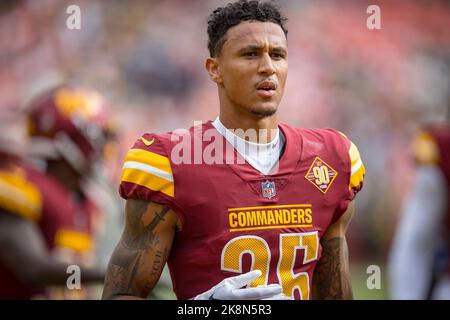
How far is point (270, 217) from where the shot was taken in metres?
2.53

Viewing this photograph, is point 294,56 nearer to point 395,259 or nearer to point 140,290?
point 395,259

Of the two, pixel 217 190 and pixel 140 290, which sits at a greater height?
pixel 217 190

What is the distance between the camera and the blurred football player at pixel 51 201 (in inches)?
156

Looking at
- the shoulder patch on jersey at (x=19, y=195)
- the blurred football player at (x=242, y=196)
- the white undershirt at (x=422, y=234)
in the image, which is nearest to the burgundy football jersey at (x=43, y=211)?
the shoulder patch on jersey at (x=19, y=195)

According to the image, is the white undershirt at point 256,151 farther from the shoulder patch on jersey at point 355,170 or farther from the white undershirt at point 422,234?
the white undershirt at point 422,234

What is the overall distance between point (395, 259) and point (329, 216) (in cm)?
343

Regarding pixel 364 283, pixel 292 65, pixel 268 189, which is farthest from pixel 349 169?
pixel 292 65

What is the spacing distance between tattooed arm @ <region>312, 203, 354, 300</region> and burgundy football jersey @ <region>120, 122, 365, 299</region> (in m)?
0.06

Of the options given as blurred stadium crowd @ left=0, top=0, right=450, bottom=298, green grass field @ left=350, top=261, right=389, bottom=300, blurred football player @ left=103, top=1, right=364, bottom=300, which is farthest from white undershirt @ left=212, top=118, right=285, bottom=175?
blurred stadium crowd @ left=0, top=0, right=450, bottom=298

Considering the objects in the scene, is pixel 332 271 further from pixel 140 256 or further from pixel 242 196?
pixel 140 256

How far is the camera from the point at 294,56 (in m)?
6.50

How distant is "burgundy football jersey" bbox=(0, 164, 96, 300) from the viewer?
4004 mm

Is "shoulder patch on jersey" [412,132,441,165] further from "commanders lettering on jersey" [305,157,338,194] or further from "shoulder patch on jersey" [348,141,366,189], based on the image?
"commanders lettering on jersey" [305,157,338,194]
